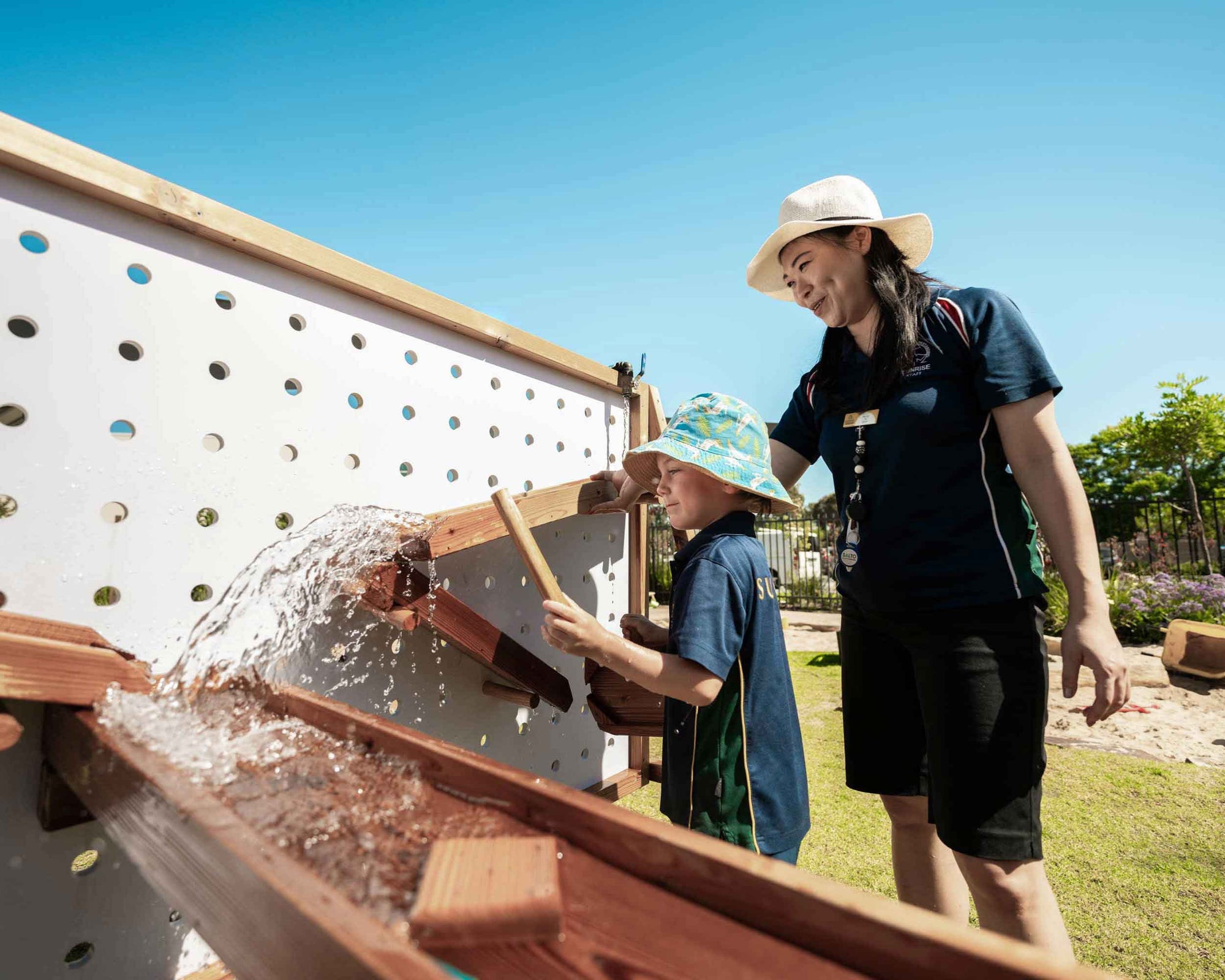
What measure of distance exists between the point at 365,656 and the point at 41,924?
793 millimetres

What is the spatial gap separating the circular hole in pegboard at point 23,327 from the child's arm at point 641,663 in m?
1.15

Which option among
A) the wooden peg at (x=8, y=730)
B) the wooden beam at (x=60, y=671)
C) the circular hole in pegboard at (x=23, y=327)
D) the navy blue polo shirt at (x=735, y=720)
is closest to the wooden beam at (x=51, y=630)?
the wooden beam at (x=60, y=671)

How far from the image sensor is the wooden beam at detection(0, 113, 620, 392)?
4.10ft

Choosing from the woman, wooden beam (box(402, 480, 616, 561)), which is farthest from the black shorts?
wooden beam (box(402, 480, 616, 561))

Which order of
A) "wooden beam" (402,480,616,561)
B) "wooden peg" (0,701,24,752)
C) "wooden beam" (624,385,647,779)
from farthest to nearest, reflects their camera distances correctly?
"wooden beam" (624,385,647,779) → "wooden beam" (402,480,616,561) → "wooden peg" (0,701,24,752)

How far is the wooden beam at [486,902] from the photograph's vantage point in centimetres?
48

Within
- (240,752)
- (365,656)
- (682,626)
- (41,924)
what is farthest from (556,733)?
(240,752)

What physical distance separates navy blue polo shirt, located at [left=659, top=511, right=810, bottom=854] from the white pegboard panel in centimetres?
85

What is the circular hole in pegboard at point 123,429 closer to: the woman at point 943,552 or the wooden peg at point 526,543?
the wooden peg at point 526,543

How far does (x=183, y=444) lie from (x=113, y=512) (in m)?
0.20

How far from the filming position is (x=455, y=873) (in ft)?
1.77

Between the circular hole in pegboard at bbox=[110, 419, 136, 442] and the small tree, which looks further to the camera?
the small tree

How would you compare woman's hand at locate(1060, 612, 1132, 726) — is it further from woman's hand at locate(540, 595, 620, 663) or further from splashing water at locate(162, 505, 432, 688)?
splashing water at locate(162, 505, 432, 688)

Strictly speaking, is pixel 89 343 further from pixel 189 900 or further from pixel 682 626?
pixel 682 626
